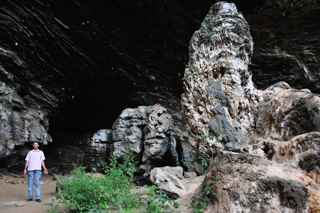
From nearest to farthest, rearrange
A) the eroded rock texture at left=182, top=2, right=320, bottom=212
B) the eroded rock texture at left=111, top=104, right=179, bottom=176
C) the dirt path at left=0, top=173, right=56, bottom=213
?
the eroded rock texture at left=182, top=2, right=320, bottom=212 → the dirt path at left=0, top=173, right=56, bottom=213 → the eroded rock texture at left=111, top=104, right=179, bottom=176

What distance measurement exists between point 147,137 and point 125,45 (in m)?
5.27

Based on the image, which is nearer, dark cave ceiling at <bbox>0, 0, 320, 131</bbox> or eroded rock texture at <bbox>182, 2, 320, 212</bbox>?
eroded rock texture at <bbox>182, 2, 320, 212</bbox>

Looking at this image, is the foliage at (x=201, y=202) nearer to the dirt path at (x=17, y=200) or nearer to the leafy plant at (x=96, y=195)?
the leafy plant at (x=96, y=195)

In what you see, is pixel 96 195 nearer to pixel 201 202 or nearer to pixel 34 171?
pixel 201 202

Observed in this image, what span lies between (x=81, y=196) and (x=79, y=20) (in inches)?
361

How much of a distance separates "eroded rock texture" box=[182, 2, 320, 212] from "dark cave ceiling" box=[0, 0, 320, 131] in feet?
10.4

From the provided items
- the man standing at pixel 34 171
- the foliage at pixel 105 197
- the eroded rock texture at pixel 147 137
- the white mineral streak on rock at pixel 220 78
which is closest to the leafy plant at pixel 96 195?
the foliage at pixel 105 197

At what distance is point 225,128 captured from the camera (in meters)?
5.52

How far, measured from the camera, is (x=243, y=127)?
5.93m

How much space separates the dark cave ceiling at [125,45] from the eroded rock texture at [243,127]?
3.16 meters

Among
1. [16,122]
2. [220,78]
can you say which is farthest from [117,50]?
[220,78]

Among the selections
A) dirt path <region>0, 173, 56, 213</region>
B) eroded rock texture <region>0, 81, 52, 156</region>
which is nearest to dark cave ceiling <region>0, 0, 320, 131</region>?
eroded rock texture <region>0, 81, 52, 156</region>

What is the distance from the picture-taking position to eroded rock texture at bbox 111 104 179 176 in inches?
356

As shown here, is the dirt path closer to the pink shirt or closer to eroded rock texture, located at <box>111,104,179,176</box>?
the pink shirt
